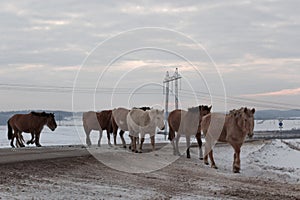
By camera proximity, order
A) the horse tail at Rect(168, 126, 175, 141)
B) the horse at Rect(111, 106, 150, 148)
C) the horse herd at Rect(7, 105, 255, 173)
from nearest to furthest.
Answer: the horse herd at Rect(7, 105, 255, 173) → the horse tail at Rect(168, 126, 175, 141) → the horse at Rect(111, 106, 150, 148)

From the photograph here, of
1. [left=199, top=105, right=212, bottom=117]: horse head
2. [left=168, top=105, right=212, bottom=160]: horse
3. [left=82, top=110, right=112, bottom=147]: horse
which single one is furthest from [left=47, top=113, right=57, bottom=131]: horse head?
[left=199, top=105, right=212, bottom=117]: horse head

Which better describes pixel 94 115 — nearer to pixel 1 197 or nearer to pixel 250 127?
pixel 250 127

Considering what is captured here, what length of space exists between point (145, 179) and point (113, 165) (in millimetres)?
2682

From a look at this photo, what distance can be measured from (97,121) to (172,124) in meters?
5.51

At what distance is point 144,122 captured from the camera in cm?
2195

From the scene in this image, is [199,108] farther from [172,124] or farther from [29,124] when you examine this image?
[29,124]

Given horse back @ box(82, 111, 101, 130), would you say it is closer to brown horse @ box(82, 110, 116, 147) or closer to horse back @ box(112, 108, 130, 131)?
brown horse @ box(82, 110, 116, 147)

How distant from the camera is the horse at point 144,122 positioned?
2169cm

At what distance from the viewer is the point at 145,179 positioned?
13617 mm

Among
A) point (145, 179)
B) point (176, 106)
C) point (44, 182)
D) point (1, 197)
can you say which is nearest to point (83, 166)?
point (145, 179)

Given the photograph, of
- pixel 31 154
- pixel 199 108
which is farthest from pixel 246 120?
pixel 31 154

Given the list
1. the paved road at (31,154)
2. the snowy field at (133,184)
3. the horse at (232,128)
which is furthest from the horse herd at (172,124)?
the paved road at (31,154)

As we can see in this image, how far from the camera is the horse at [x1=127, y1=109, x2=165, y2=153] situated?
21688 millimetres

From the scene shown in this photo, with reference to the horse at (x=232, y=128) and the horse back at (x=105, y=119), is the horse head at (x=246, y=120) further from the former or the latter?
the horse back at (x=105, y=119)
